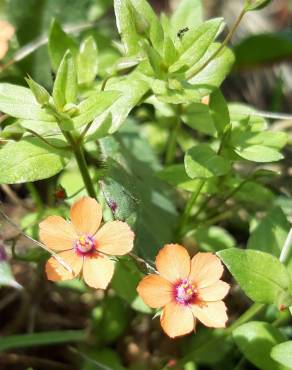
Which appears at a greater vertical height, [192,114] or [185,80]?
[185,80]

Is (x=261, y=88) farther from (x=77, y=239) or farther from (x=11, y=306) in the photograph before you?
(x=77, y=239)

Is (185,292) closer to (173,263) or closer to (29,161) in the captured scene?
(173,263)

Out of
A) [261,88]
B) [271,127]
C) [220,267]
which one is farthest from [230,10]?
[220,267]

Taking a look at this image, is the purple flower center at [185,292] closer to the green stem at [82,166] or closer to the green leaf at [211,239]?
the green stem at [82,166]

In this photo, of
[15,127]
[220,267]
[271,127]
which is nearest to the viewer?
[220,267]

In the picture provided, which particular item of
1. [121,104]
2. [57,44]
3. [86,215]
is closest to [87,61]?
[57,44]

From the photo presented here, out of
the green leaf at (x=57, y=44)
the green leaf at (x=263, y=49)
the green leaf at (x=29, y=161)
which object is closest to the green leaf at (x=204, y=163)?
the green leaf at (x=29, y=161)

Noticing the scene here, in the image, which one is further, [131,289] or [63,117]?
[131,289]

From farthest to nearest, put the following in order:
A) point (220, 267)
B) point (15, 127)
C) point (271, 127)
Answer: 1. point (271, 127)
2. point (15, 127)
3. point (220, 267)
